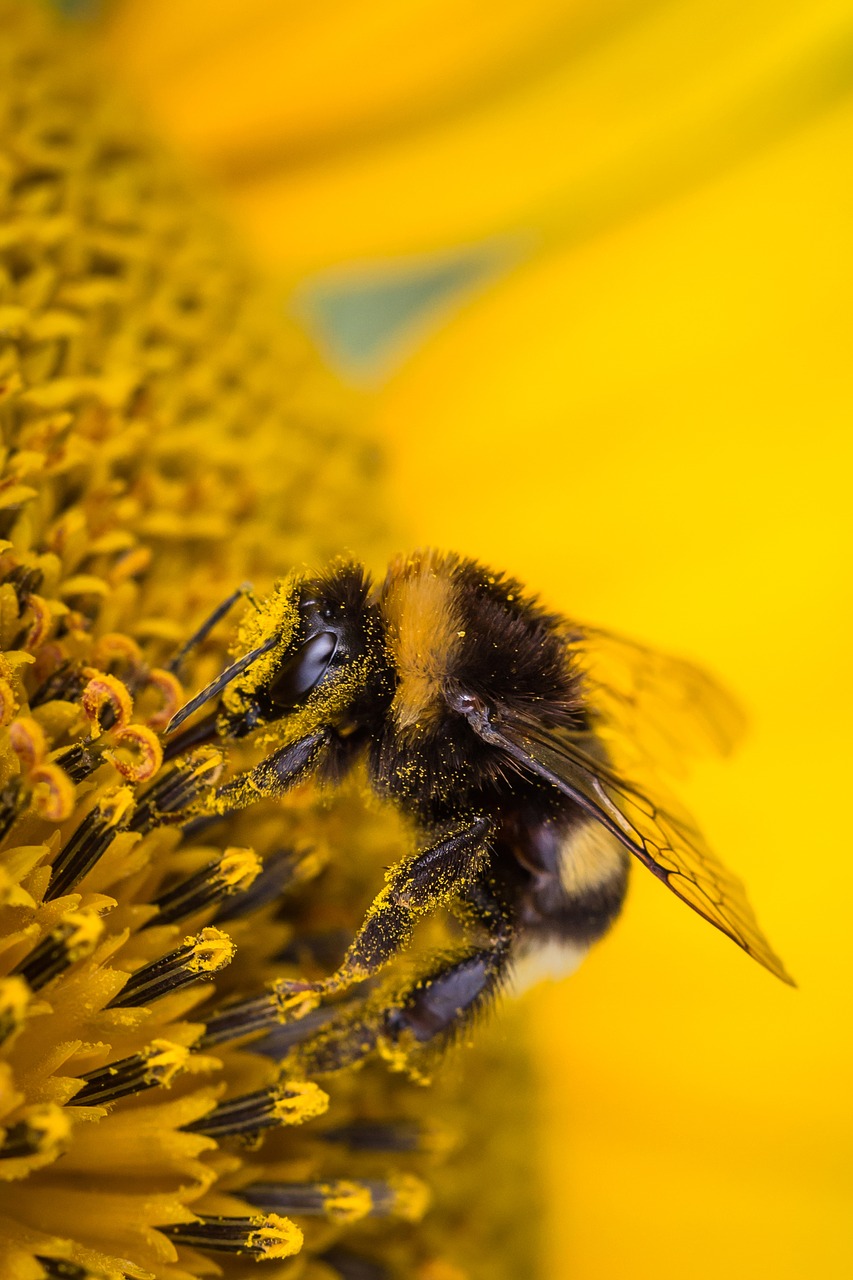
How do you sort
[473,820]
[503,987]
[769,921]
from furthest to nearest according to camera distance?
[769,921] → [503,987] → [473,820]

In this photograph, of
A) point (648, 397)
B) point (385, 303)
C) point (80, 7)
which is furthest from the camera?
point (385, 303)

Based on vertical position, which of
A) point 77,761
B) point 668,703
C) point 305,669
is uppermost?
point 668,703

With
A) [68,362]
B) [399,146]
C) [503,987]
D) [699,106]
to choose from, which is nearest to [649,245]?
[699,106]

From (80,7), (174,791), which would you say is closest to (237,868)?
(174,791)

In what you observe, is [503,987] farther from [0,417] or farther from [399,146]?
[399,146]

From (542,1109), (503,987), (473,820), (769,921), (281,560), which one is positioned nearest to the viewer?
(473,820)

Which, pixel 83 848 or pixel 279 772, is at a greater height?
pixel 279 772

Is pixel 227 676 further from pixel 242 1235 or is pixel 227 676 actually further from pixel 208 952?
pixel 242 1235

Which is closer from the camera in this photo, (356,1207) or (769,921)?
(356,1207)

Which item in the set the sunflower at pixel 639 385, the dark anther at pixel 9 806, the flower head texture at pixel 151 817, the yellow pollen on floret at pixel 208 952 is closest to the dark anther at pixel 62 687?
the flower head texture at pixel 151 817
